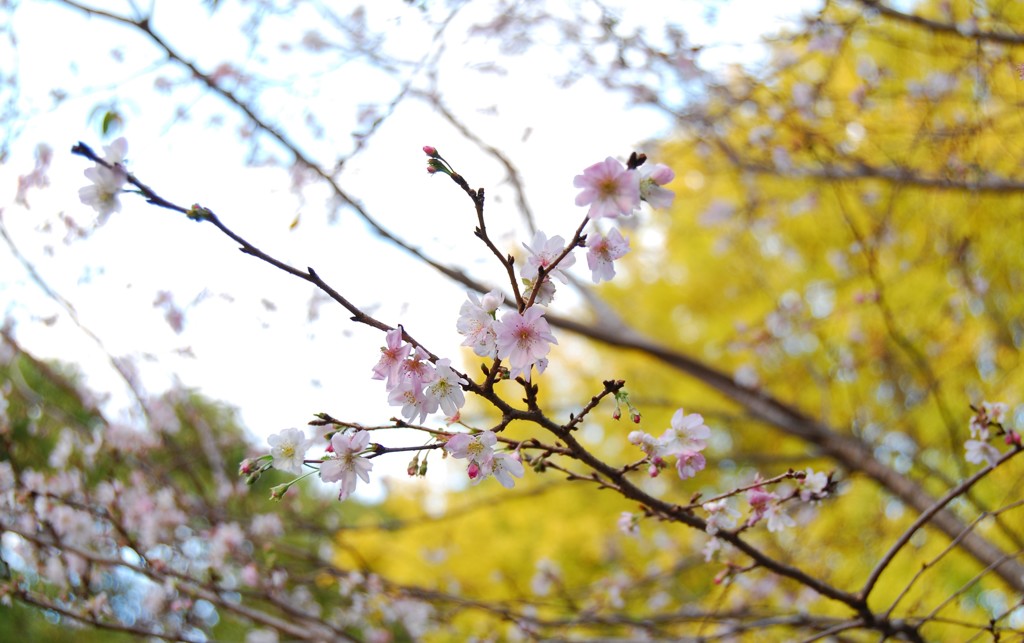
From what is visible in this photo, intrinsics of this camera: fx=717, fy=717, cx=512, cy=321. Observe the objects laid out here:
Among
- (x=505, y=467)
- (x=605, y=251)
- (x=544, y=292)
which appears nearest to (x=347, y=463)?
(x=505, y=467)

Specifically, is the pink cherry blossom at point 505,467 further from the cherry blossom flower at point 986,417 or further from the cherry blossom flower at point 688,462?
the cherry blossom flower at point 986,417

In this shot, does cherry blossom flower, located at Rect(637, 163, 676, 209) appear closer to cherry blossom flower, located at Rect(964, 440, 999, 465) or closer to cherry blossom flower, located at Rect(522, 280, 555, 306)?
cherry blossom flower, located at Rect(522, 280, 555, 306)

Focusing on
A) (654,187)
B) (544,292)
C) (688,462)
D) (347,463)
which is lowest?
(347,463)

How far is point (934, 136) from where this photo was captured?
2.85m

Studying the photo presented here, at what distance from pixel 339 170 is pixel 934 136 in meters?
2.33

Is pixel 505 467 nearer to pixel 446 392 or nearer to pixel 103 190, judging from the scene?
pixel 446 392

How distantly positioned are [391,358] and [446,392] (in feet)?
0.30

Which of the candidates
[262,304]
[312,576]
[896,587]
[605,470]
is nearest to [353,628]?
[312,576]

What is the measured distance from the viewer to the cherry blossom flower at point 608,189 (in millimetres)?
937

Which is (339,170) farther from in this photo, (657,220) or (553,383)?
(553,383)

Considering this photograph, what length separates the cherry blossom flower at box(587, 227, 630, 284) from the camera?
3.50 ft

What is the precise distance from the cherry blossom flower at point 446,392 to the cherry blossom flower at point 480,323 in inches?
2.0

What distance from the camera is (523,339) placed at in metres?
0.98

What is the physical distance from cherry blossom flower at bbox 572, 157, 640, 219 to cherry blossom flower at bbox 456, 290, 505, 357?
0.61 feet
